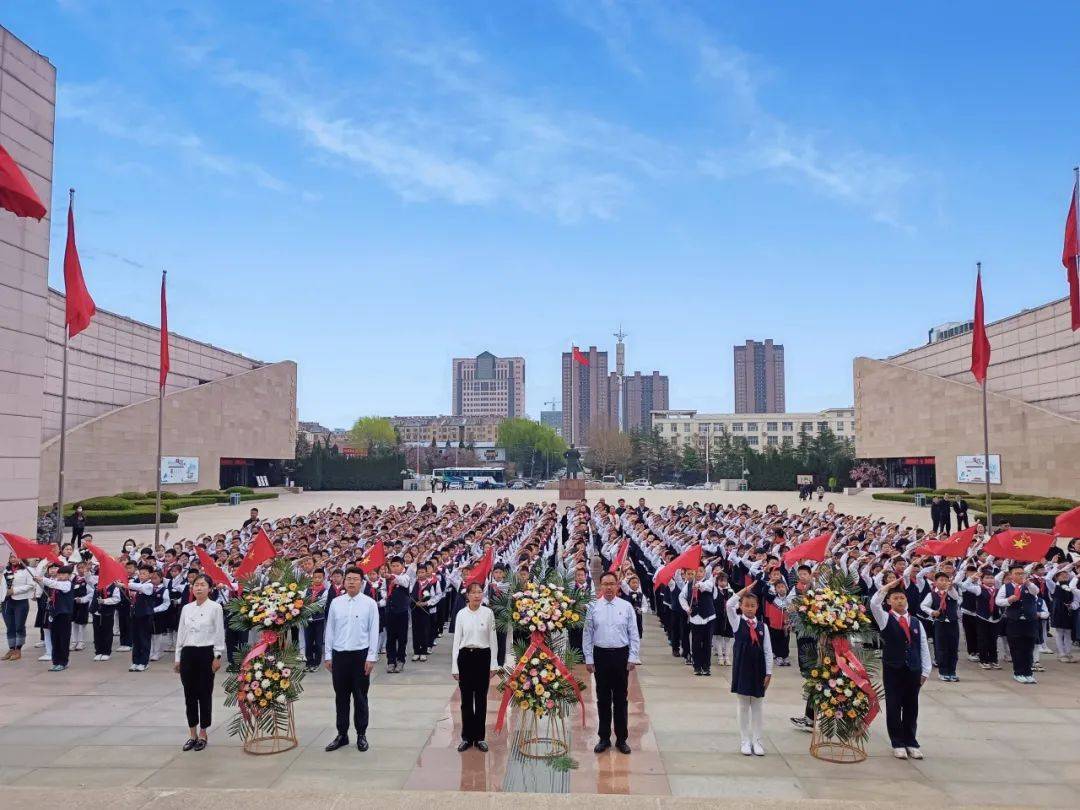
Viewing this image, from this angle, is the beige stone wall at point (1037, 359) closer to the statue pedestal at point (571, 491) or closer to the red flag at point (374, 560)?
the statue pedestal at point (571, 491)

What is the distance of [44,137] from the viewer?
21516mm

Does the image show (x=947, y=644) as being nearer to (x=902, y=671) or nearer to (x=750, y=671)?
(x=902, y=671)

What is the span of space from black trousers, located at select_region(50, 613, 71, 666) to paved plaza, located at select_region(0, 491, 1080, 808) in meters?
0.62

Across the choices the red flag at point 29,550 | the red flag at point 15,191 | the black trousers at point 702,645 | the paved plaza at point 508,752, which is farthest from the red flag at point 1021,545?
the red flag at point 29,550

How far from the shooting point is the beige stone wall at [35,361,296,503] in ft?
130

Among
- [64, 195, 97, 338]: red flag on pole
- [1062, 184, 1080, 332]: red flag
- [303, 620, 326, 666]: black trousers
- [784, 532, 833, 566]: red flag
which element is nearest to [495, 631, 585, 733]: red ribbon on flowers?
[303, 620, 326, 666]: black trousers

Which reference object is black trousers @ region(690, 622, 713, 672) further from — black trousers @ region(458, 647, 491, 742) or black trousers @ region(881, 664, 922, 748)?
black trousers @ region(458, 647, 491, 742)

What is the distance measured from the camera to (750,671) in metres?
6.91

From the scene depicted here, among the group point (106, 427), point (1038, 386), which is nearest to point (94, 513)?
point (106, 427)

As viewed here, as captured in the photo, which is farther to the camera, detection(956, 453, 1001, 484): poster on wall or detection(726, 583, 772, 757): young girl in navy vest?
detection(956, 453, 1001, 484): poster on wall

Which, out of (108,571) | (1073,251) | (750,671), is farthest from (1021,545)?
(108,571)

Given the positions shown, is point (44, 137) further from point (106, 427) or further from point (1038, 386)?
point (1038, 386)

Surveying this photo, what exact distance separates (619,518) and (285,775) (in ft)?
50.3

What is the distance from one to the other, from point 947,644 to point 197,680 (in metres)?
8.86
